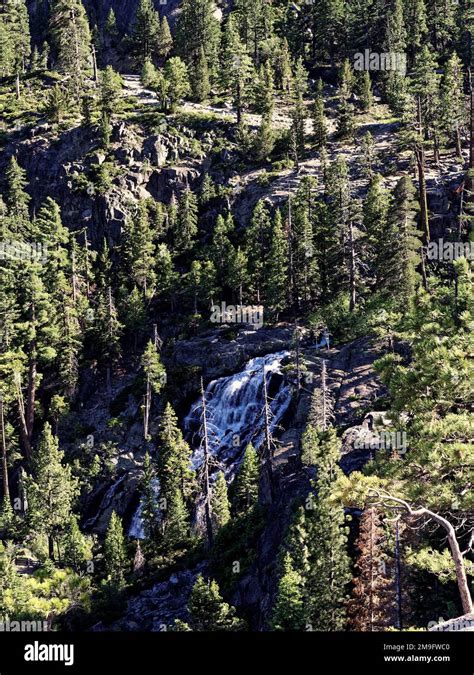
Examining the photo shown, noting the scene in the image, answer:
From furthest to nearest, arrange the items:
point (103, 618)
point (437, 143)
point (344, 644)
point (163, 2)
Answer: point (163, 2)
point (437, 143)
point (103, 618)
point (344, 644)

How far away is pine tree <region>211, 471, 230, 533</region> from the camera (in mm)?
41562

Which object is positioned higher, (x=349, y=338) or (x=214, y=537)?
(x=349, y=338)

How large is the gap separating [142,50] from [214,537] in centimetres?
8854

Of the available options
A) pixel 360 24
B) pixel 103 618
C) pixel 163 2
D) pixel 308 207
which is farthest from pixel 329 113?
pixel 103 618

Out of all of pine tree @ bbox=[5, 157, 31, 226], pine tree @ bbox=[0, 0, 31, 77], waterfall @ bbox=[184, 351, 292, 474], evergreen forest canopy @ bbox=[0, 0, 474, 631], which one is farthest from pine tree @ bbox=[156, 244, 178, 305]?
pine tree @ bbox=[0, 0, 31, 77]

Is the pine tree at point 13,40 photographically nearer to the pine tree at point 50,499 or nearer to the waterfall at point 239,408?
the waterfall at point 239,408

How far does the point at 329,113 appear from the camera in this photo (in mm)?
88500

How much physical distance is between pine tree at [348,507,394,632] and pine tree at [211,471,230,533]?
1608 centimetres

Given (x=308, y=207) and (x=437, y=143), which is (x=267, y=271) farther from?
(x=437, y=143)

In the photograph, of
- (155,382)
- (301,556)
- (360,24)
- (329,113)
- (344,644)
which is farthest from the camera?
(360,24)

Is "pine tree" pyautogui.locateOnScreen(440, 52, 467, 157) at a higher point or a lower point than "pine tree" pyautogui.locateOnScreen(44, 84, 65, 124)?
lower

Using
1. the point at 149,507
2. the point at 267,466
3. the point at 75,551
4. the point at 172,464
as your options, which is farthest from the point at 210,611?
the point at 172,464

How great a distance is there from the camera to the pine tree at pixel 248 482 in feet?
137

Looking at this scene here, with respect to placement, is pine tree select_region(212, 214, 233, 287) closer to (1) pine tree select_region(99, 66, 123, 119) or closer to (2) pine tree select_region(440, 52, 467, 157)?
(2) pine tree select_region(440, 52, 467, 157)
